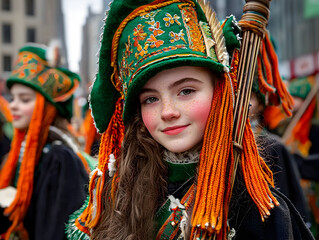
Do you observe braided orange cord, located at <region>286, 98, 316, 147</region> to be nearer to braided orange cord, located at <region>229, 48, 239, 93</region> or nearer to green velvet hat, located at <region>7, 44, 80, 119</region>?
green velvet hat, located at <region>7, 44, 80, 119</region>

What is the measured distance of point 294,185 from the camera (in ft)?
8.46

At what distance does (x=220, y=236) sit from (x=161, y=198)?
1.09 feet

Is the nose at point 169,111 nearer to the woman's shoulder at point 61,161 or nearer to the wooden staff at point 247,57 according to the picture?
the wooden staff at point 247,57

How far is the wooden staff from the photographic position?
147 cm

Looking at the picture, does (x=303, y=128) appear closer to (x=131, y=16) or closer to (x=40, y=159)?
(x=40, y=159)

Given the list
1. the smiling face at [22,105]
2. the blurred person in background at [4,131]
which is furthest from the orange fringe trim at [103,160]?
the blurred person in background at [4,131]

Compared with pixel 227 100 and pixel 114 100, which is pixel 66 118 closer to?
pixel 114 100

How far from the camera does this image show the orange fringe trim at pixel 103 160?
1.70 meters

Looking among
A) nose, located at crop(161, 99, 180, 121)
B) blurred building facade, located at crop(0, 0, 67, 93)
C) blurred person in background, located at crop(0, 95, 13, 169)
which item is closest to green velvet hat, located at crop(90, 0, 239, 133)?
nose, located at crop(161, 99, 180, 121)

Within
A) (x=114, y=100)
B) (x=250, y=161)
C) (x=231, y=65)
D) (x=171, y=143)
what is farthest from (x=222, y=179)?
(x=114, y=100)

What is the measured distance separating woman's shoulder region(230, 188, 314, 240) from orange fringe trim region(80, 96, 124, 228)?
1.78 ft

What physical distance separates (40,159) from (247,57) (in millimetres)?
2037

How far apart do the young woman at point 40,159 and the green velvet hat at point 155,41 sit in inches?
52.6

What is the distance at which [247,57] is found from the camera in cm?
152
